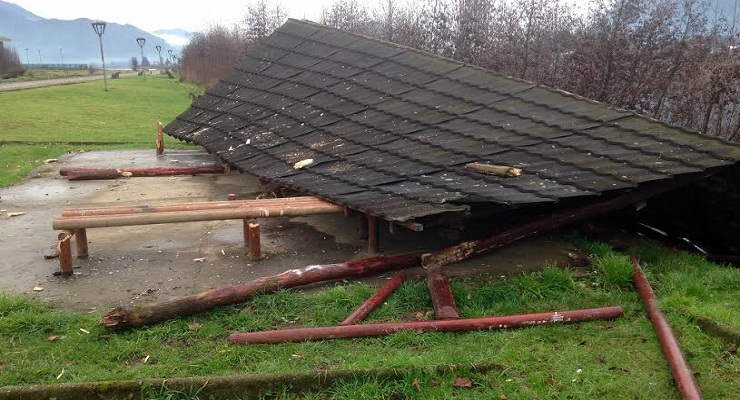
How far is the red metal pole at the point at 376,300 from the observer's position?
4230mm

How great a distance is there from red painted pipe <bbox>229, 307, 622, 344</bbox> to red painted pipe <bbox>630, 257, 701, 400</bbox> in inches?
10.1

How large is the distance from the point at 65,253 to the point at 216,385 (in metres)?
2.64

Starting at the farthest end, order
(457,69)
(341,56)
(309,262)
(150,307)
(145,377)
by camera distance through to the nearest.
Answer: (341,56), (457,69), (309,262), (150,307), (145,377)

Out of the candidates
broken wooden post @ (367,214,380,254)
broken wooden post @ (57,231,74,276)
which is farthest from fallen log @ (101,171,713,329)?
broken wooden post @ (57,231,74,276)

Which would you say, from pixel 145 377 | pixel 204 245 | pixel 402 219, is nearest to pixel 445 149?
pixel 402 219

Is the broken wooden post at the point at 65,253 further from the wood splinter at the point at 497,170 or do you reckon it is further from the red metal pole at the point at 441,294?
the wood splinter at the point at 497,170

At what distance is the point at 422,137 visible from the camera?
6348 mm

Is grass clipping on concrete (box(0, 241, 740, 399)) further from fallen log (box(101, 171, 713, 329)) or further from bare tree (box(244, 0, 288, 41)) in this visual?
bare tree (box(244, 0, 288, 41))

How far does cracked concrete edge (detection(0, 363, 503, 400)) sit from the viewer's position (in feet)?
A: 10.7

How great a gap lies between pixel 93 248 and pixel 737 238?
21.2 ft

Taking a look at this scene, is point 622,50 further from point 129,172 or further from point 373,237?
point 129,172

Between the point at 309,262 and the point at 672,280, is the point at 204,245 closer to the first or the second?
the point at 309,262

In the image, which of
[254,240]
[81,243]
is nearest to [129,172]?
[81,243]

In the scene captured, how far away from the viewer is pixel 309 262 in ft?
18.1
